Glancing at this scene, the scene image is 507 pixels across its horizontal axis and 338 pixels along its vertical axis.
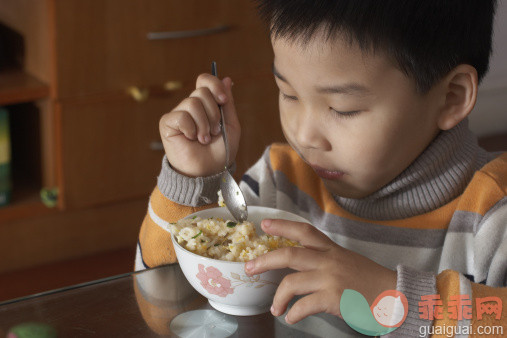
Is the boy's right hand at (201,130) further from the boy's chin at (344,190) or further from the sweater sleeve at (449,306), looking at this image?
the sweater sleeve at (449,306)

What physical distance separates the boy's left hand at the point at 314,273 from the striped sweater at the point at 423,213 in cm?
17

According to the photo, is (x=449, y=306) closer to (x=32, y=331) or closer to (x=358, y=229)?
(x=358, y=229)

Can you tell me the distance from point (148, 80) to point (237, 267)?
1.32m

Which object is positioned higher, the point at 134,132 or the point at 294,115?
the point at 294,115

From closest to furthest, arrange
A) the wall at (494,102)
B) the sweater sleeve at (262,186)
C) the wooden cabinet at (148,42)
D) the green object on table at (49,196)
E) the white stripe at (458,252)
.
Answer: the white stripe at (458,252)
the sweater sleeve at (262,186)
the wooden cabinet at (148,42)
the green object on table at (49,196)
the wall at (494,102)

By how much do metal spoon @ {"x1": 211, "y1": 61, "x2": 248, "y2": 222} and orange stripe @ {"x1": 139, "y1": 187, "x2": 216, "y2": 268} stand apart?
7cm

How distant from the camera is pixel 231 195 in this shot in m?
0.90

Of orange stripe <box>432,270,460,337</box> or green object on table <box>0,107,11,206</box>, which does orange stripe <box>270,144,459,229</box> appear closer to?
orange stripe <box>432,270,460,337</box>

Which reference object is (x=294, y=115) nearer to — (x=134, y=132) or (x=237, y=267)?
(x=237, y=267)

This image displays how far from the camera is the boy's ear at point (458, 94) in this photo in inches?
34.4

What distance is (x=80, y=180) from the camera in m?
1.95

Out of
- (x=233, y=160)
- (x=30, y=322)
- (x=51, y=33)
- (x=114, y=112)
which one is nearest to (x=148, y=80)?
(x=114, y=112)

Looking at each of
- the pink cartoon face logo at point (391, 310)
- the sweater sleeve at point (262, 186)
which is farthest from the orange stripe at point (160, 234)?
the pink cartoon face logo at point (391, 310)

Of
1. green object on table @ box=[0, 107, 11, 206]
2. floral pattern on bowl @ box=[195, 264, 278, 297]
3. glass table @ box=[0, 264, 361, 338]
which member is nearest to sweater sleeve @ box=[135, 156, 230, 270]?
glass table @ box=[0, 264, 361, 338]
